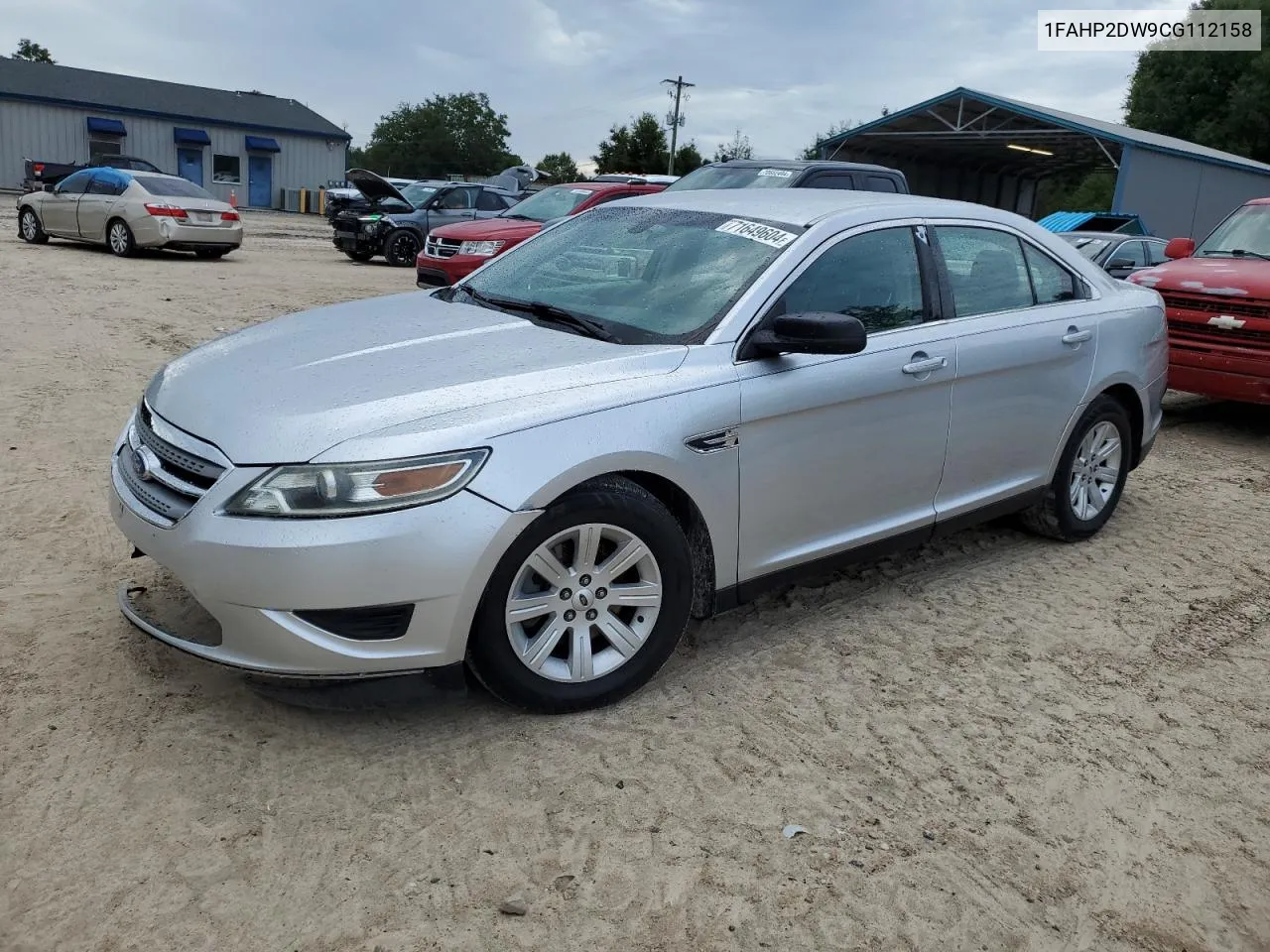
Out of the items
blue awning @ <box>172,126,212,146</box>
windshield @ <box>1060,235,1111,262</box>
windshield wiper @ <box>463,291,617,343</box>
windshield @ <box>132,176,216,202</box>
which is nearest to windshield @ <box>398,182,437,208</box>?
windshield @ <box>132,176,216,202</box>

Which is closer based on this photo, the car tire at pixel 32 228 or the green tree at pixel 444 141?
the car tire at pixel 32 228

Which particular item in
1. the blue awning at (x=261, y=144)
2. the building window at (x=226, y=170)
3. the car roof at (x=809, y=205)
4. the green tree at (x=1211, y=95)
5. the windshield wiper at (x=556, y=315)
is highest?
the green tree at (x=1211, y=95)

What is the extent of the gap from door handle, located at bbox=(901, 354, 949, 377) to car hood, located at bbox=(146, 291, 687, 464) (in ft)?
3.46

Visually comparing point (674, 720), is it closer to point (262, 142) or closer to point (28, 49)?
point (262, 142)

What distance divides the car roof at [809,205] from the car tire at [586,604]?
4.77 feet

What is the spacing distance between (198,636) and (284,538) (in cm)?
58

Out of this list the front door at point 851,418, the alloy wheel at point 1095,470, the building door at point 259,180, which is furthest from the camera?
Answer: the building door at point 259,180

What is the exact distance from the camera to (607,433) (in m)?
3.23

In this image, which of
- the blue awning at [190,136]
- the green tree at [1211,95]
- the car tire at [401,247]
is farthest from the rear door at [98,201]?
the green tree at [1211,95]

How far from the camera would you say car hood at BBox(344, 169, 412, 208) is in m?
17.2

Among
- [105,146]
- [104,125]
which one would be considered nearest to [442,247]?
[104,125]

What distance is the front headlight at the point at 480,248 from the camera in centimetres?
1269

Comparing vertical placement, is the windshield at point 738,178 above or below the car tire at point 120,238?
above

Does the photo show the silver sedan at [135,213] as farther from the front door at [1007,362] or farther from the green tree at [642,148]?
the green tree at [642,148]
